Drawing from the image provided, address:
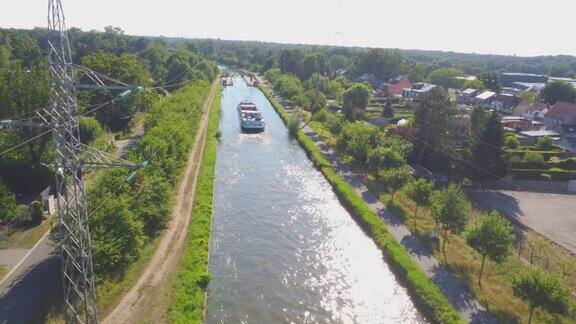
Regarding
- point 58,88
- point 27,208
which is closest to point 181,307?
point 58,88

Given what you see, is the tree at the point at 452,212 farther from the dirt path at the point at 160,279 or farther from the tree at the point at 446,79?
the tree at the point at 446,79

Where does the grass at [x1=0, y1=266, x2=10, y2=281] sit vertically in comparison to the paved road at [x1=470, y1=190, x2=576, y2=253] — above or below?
above

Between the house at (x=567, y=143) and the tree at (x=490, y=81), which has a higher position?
the tree at (x=490, y=81)

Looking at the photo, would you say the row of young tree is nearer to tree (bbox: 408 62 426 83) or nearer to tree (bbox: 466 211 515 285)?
tree (bbox: 466 211 515 285)

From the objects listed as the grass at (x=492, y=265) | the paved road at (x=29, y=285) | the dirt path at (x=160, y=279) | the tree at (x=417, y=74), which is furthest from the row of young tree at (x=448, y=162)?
the tree at (x=417, y=74)

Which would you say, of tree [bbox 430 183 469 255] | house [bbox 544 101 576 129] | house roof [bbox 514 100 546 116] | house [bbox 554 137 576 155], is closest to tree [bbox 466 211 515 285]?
tree [bbox 430 183 469 255]

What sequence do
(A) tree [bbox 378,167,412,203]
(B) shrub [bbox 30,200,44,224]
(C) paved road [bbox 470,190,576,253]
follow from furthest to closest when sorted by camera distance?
1. (A) tree [bbox 378,167,412,203]
2. (C) paved road [bbox 470,190,576,253]
3. (B) shrub [bbox 30,200,44,224]
